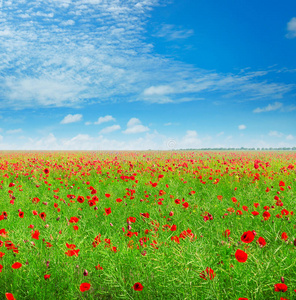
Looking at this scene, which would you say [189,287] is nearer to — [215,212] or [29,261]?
[29,261]

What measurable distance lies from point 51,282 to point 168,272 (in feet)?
3.28

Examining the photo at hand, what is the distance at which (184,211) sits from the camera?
4.27 metres

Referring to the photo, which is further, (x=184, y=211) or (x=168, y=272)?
(x=184, y=211)

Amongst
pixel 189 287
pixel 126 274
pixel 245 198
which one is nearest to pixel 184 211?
pixel 245 198

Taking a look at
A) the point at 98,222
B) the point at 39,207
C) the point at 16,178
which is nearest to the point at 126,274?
the point at 98,222

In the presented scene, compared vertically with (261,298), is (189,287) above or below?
above

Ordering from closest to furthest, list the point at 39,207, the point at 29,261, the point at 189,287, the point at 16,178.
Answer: the point at 189,287 → the point at 29,261 → the point at 39,207 → the point at 16,178

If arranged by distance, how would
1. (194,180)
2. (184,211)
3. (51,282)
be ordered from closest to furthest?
(51,282), (184,211), (194,180)

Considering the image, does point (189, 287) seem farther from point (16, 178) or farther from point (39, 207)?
point (16, 178)

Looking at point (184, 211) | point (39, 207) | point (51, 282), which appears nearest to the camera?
point (51, 282)

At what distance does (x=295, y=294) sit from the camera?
1.74 meters

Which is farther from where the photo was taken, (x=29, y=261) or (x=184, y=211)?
(x=184, y=211)

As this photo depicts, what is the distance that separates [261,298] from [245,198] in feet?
10.8

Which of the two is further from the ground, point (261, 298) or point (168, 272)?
point (168, 272)
